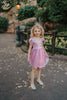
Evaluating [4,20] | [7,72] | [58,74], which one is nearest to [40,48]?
[58,74]

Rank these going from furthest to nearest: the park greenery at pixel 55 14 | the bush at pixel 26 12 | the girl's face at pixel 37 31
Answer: the bush at pixel 26 12
the park greenery at pixel 55 14
the girl's face at pixel 37 31

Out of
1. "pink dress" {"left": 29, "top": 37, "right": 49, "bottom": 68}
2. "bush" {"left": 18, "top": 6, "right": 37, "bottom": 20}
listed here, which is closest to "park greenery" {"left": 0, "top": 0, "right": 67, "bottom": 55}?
"pink dress" {"left": 29, "top": 37, "right": 49, "bottom": 68}

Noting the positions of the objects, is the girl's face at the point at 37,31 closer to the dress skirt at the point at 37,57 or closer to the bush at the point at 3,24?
the dress skirt at the point at 37,57

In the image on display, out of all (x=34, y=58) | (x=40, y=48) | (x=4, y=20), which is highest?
(x=4, y=20)

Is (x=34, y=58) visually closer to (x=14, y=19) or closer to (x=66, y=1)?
(x=66, y=1)

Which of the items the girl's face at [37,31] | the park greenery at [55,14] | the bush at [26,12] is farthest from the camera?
the bush at [26,12]

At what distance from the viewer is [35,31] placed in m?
2.44

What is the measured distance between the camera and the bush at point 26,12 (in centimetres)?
1548

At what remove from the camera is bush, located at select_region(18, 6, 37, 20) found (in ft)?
50.8

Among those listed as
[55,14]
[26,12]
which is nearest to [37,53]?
[55,14]

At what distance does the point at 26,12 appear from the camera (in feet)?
50.7

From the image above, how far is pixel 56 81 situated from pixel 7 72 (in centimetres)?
170

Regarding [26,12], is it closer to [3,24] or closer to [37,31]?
[3,24]

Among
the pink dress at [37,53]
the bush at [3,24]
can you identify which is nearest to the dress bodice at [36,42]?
the pink dress at [37,53]
